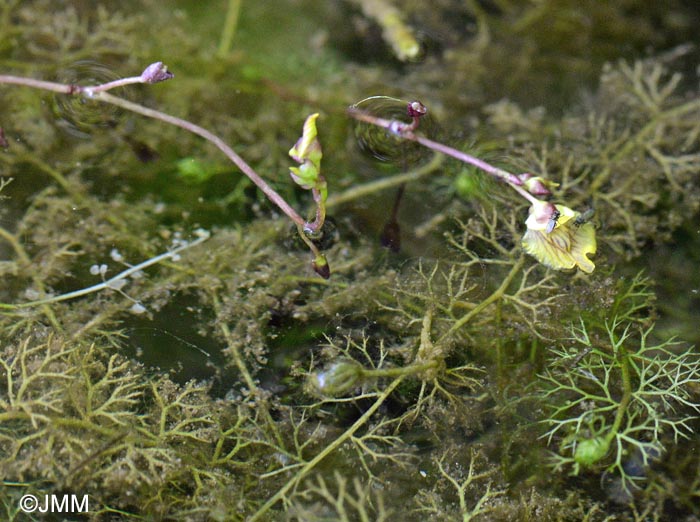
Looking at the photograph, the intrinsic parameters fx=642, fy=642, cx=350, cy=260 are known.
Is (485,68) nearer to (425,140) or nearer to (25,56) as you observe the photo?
(425,140)

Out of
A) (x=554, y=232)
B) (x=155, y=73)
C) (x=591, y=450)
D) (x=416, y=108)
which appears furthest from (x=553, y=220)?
(x=155, y=73)

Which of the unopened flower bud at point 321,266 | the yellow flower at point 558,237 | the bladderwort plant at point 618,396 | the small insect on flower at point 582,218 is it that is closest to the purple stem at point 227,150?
the unopened flower bud at point 321,266

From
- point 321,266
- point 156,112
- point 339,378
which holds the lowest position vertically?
point 339,378

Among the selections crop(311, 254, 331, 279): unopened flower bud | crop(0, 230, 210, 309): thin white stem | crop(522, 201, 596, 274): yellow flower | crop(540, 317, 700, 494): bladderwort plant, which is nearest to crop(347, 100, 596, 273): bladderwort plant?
crop(522, 201, 596, 274): yellow flower

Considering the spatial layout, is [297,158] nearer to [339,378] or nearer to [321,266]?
[321,266]

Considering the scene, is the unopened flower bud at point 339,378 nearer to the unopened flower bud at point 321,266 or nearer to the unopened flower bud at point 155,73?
the unopened flower bud at point 321,266

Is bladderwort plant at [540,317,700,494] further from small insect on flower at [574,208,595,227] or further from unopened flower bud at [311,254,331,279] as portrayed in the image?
unopened flower bud at [311,254,331,279]

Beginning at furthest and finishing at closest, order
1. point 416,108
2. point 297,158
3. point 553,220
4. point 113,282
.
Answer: point 113,282 → point 416,108 → point 553,220 → point 297,158

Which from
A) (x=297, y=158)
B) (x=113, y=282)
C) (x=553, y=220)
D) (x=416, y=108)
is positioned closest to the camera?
(x=297, y=158)
